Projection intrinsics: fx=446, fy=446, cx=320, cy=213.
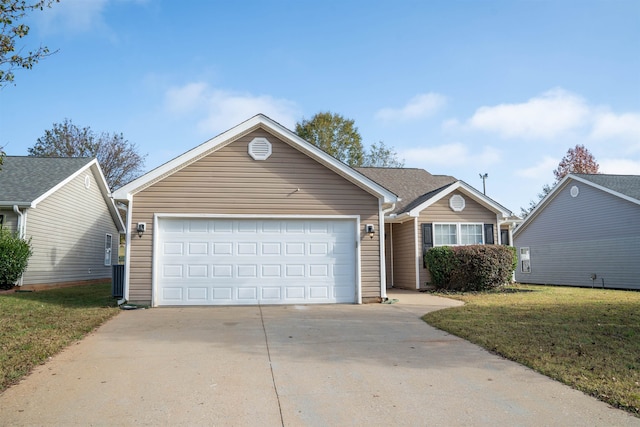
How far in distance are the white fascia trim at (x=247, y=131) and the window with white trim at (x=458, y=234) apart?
5032 mm

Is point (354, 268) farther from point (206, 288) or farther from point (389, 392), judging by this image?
point (389, 392)

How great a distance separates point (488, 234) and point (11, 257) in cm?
1591

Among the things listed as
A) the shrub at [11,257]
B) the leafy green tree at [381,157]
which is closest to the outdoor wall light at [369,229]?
the shrub at [11,257]

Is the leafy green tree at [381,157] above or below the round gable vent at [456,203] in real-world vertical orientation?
above

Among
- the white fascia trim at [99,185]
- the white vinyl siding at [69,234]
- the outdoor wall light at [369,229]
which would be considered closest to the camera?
the outdoor wall light at [369,229]

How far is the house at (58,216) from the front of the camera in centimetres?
1494

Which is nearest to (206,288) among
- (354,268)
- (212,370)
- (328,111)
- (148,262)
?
(148,262)

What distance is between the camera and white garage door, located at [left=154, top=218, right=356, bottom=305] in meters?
11.1

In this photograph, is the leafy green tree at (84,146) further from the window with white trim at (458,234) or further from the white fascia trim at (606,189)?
the white fascia trim at (606,189)

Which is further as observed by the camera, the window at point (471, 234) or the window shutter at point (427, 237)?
the window at point (471, 234)

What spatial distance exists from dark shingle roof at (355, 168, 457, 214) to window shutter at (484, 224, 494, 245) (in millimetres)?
2205

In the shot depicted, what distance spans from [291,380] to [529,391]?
2.51 meters

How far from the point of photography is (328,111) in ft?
131

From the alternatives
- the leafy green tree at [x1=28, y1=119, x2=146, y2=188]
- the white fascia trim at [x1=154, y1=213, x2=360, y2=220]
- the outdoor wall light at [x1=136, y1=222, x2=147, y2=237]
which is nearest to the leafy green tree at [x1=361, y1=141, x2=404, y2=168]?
the leafy green tree at [x1=28, y1=119, x2=146, y2=188]
